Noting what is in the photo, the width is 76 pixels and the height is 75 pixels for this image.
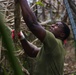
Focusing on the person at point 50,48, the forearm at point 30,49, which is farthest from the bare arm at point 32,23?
the forearm at point 30,49

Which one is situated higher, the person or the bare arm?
the bare arm

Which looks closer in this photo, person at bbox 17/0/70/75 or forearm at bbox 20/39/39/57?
person at bbox 17/0/70/75

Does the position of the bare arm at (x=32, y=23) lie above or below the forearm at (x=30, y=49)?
above

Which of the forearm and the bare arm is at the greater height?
the bare arm

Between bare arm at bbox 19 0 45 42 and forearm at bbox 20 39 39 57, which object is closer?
bare arm at bbox 19 0 45 42

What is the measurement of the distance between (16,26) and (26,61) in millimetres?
2401

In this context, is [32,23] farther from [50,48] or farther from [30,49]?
[30,49]

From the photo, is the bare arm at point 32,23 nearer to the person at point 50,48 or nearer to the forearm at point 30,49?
the person at point 50,48

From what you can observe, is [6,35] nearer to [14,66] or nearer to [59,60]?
[14,66]

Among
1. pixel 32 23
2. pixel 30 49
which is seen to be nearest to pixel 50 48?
pixel 32 23

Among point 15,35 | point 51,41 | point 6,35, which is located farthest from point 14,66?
point 51,41

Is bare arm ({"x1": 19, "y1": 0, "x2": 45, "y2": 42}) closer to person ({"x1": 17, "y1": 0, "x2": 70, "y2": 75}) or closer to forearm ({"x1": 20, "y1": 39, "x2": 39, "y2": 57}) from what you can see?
person ({"x1": 17, "y1": 0, "x2": 70, "y2": 75})

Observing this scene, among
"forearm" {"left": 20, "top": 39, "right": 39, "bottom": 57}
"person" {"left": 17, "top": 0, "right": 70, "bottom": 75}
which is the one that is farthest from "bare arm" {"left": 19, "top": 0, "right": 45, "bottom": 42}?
"forearm" {"left": 20, "top": 39, "right": 39, "bottom": 57}

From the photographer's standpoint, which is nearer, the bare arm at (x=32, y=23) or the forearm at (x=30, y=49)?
the bare arm at (x=32, y=23)
